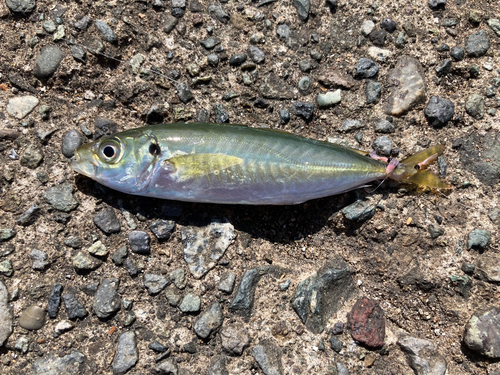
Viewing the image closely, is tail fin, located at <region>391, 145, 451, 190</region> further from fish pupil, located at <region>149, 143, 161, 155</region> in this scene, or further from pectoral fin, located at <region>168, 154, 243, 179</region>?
fish pupil, located at <region>149, 143, 161, 155</region>

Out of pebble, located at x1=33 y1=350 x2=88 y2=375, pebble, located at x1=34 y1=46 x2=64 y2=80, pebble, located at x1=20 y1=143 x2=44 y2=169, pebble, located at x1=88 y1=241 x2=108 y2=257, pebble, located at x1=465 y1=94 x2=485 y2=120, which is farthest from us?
pebble, located at x1=465 y1=94 x2=485 y2=120

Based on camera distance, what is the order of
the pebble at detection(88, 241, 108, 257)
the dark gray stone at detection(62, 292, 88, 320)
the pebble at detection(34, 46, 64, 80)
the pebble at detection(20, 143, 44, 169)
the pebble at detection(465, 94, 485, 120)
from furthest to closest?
the pebble at detection(465, 94, 485, 120)
the pebble at detection(34, 46, 64, 80)
the pebble at detection(20, 143, 44, 169)
the pebble at detection(88, 241, 108, 257)
the dark gray stone at detection(62, 292, 88, 320)

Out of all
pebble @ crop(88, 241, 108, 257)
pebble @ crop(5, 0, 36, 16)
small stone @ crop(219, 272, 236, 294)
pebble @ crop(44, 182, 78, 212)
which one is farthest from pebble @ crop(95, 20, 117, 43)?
small stone @ crop(219, 272, 236, 294)

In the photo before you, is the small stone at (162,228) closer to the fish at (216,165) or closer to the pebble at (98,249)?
the fish at (216,165)

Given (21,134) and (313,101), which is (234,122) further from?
(21,134)

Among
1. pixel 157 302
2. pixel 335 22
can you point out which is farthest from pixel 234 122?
pixel 157 302

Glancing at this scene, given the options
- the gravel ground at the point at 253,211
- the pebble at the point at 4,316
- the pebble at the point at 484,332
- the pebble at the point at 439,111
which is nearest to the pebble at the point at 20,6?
the gravel ground at the point at 253,211

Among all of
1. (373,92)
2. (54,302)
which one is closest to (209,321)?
(54,302)
